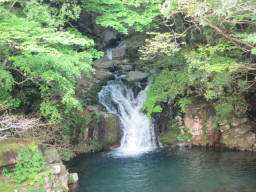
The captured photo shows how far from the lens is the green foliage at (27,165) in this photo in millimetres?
7723

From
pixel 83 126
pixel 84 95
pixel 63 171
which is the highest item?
pixel 84 95

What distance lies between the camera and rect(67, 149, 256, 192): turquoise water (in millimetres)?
9031

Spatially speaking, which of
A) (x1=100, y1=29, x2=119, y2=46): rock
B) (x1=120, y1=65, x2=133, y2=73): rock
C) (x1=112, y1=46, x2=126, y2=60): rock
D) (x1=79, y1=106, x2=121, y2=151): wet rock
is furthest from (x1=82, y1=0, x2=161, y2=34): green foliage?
(x1=100, y1=29, x2=119, y2=46): rock

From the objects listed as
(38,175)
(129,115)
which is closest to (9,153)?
(38,175)

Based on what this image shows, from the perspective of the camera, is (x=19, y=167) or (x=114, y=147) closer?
(x=19, y=167)

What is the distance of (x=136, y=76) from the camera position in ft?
61.3

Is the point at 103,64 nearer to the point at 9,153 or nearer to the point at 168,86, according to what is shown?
the point at 168,86

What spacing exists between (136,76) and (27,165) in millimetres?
11995

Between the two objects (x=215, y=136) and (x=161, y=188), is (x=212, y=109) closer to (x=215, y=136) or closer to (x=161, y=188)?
(x=215, y=136)

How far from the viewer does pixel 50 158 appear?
361 inches

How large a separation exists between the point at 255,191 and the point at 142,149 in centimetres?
750

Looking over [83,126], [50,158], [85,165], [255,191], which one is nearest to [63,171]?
[50,158]

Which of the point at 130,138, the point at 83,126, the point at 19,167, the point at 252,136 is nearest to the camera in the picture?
the point at 19,167

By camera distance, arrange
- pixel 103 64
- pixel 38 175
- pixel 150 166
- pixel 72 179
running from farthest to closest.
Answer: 1. pixel 103 64
2. pixel 150 166
3. pixel 72 179
4. pixel 38 175
